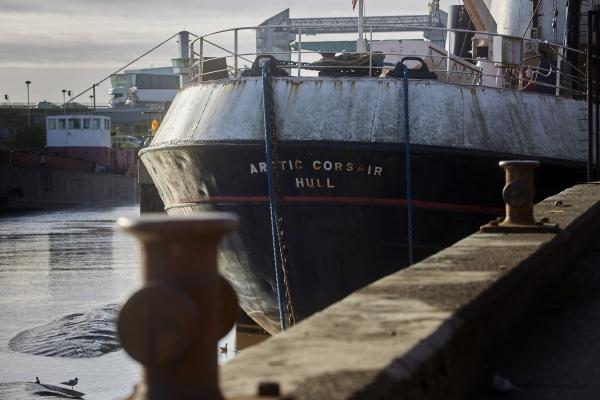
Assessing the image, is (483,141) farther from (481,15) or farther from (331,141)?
(481,15)

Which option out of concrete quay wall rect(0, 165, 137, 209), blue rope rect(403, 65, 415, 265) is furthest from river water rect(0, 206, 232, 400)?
concrete quay wall rect(0, 165, 137, 209)

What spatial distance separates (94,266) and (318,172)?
23941mm

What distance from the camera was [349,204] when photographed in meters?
12.7

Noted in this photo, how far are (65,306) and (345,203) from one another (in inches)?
595

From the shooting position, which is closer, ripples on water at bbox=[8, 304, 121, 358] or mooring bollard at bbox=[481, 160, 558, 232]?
mooring bollard at bbox=[481, 160, 558, 232]

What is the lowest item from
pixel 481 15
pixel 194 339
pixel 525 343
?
pixel 525 343

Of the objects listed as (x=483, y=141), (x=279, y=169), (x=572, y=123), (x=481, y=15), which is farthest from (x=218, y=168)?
(x=481, y=15)

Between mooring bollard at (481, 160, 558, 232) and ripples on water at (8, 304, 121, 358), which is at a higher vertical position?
mooring bollard at (481, 160, 558, 232)

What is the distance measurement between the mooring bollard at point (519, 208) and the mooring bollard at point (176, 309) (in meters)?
5.14

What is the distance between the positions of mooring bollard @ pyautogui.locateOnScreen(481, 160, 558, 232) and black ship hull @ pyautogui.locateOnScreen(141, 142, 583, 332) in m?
4.70

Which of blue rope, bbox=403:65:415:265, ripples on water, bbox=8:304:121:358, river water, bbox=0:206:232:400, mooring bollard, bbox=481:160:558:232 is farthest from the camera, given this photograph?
ripples on water, bbox=8:304:121:358

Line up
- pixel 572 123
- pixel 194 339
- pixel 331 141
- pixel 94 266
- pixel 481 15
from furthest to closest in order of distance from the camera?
pixel 94 266 → pixel 481 15 → pixel 572 123 → pixel 331 141 → pixel 194 339

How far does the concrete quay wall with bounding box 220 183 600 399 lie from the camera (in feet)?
10.8

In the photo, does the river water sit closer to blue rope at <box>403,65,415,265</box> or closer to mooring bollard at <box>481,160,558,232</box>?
blue rope at <box>403,65,415,265</box>
